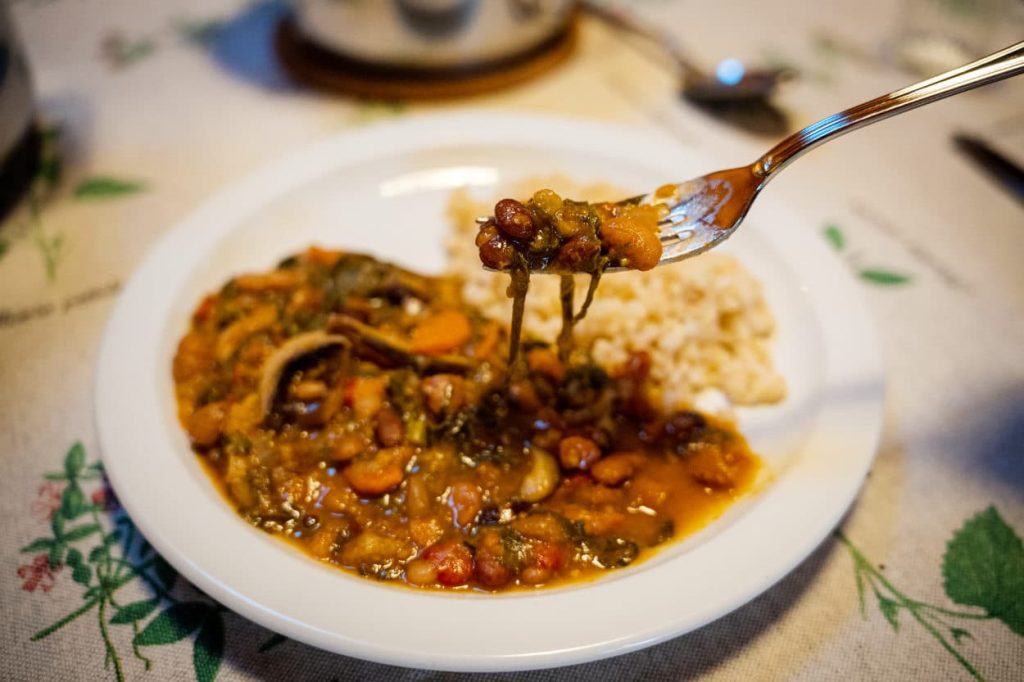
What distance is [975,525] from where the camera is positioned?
7.47 ft

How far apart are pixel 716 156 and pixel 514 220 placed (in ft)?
6.36

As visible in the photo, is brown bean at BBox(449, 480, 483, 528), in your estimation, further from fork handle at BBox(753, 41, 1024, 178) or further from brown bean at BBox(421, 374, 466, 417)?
fork handle at BBox(753, 41, 1024, 178)

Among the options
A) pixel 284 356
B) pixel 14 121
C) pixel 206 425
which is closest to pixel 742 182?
pixel 284 356

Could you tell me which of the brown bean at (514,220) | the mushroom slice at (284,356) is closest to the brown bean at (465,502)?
the mushroom slice at (284,356)

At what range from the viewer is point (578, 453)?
230 cm

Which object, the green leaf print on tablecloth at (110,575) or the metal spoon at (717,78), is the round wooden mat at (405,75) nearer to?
the metal spoon at (717,78)

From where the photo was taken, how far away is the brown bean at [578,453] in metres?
2.30

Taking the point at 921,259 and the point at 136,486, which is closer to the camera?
the point at 136,486

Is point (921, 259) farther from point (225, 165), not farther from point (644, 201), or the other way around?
point (225, 165)

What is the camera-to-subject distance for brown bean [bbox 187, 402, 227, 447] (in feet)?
7.36

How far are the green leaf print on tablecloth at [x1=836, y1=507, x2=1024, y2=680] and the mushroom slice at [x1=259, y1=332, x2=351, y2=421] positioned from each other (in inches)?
71.3

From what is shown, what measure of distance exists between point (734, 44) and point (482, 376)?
3.14 metres

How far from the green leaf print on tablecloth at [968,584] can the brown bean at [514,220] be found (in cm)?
138

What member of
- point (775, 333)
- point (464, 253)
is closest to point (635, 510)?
point (775, 333)
